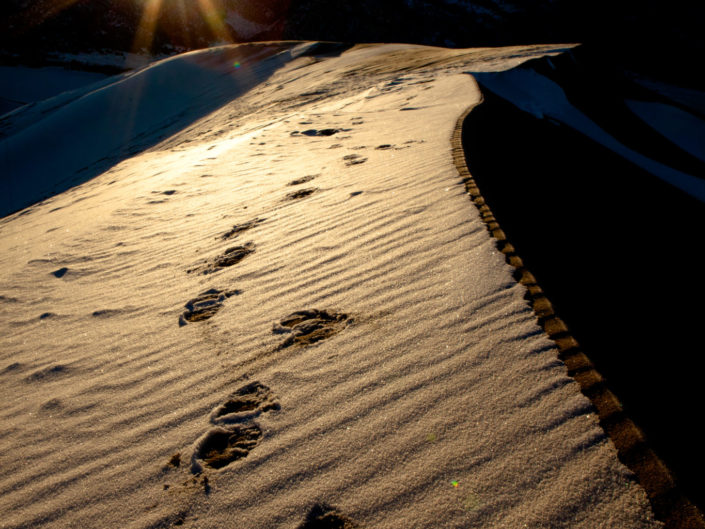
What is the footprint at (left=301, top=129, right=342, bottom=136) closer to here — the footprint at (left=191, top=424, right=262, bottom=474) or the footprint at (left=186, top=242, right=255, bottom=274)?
the footprint at (left=186, top=242, right=255, bottom=274)

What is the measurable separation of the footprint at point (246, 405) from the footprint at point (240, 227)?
1943 mm

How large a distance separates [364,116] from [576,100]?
20.2 feet

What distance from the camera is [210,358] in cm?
216

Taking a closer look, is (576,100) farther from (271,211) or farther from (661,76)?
(661,76)

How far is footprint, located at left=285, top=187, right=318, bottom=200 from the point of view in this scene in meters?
4.12

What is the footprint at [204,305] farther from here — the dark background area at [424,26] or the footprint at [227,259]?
the dark background area at [424,26]

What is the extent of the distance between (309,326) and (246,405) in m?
0.57

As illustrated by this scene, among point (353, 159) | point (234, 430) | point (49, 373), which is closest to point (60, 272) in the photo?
point (49, 373)

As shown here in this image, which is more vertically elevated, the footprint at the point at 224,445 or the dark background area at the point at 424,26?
the dark background area at the point at 424,26

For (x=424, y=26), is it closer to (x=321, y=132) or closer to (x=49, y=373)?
(x=321, y=132)

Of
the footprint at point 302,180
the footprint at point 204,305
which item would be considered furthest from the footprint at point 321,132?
the footprint at point 204,305

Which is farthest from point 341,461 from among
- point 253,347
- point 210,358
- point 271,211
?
point 271,211

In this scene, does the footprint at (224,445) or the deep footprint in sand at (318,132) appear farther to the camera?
the deep footprint in sand at (318,132)

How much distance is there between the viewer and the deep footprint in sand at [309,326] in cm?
213
